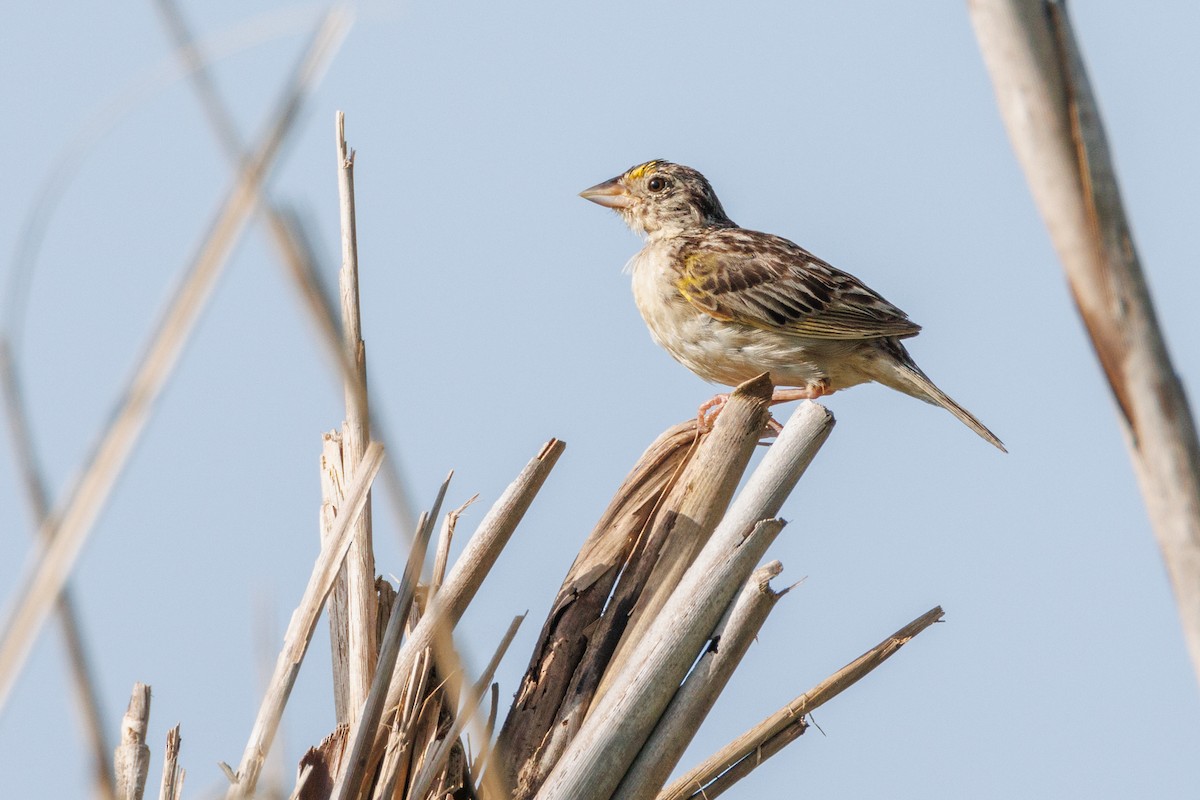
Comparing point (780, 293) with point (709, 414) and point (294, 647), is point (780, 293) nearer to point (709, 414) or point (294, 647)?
point (709, 414)

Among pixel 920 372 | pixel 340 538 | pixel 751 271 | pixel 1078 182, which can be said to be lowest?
pixel 1078 182

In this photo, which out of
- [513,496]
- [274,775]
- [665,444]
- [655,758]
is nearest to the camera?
[274,775]

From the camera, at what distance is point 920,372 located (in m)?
6.06

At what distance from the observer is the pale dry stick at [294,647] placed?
2547mm

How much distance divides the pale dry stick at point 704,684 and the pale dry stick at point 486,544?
1.73 feet

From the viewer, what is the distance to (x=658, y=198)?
22.8ft

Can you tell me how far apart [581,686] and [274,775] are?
1.28m

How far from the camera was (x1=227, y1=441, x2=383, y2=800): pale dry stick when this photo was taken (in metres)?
2.55

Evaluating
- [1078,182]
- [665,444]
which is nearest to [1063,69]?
[1078,182]

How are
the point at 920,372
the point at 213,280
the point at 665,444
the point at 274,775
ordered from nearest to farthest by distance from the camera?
the point at 213,280 < the point at 274,775 < the point at 665,444 < the point at 920,372

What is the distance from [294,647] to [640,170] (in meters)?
4.70

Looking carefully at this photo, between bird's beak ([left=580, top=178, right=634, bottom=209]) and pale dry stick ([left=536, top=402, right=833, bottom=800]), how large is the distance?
3932mm

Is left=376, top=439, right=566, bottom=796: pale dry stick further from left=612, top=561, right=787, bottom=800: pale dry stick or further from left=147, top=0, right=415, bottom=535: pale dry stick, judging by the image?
left=147, top=0, right=415, bottom=535: pale dry stick

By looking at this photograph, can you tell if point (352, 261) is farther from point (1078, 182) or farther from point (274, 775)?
point (1078, 182)
